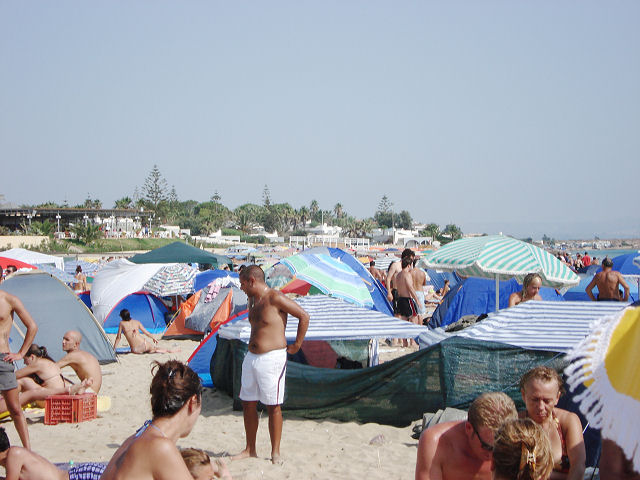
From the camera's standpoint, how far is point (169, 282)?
13.1 meters

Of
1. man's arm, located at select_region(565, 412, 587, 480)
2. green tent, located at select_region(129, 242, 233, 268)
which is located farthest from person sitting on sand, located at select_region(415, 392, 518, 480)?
green tent, located at select_region(129, 242, 233, 268)

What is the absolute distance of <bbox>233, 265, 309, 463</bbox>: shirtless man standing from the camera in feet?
16.2

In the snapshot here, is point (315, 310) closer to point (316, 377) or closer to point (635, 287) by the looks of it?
point (316, 377)

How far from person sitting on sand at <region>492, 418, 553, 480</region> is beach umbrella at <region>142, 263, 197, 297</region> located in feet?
36.4

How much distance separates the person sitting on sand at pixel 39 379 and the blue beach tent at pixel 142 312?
20.4 feet

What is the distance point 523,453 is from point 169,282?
11441mm

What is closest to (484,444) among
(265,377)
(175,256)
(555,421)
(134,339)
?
(555,421)

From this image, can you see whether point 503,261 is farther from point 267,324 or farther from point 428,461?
point 428,461

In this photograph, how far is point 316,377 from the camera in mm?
6242

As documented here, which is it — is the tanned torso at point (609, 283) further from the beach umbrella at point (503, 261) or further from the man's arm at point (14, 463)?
the man's arm at point (14, 463)

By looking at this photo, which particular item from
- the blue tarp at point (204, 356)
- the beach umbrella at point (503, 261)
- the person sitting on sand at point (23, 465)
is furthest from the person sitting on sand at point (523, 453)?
the blue tarp at point (204, 356)

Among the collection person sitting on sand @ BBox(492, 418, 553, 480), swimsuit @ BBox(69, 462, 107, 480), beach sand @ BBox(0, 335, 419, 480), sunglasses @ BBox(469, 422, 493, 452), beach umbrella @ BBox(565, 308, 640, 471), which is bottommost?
beach sand @ BBox(0, 335, 419, 480)

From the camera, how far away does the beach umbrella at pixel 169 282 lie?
42.4 ft

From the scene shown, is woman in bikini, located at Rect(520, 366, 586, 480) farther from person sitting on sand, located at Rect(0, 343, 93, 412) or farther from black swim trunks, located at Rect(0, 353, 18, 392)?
person sitting on sand, located at Rect(0, 343, 93, 412)
